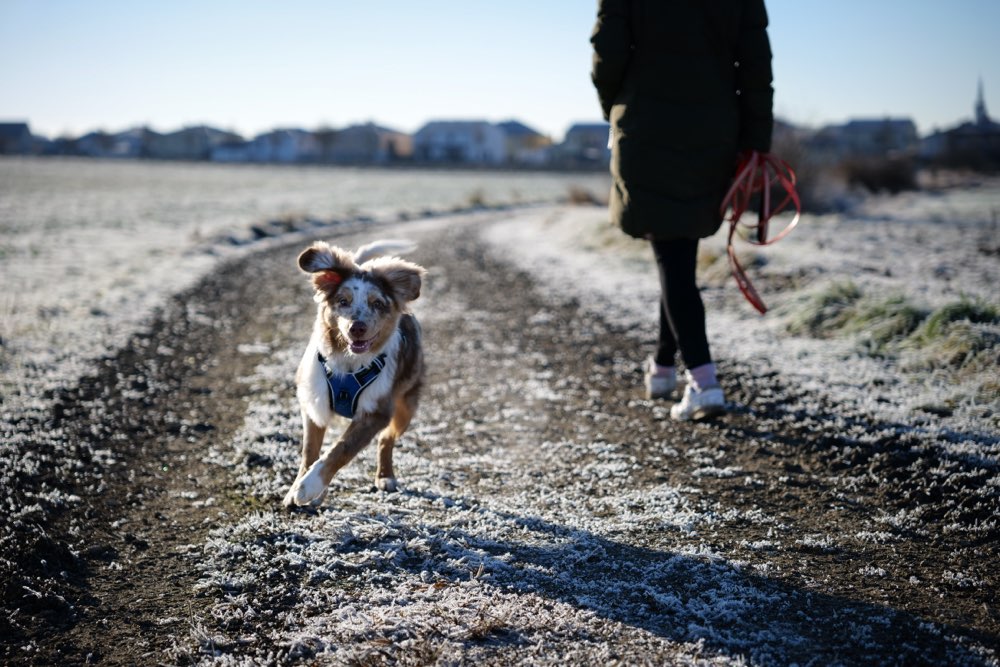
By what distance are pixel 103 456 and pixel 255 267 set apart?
969cm

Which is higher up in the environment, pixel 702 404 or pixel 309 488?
pixel 702 404

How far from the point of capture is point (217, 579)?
3.13 meters

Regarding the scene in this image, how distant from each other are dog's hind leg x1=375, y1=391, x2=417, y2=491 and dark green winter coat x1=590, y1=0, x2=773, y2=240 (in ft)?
6.10

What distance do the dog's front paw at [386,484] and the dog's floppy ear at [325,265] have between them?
1.09m

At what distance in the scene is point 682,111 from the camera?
4.68m

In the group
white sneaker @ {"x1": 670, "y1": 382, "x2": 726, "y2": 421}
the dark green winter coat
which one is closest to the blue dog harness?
the dark green winter coat

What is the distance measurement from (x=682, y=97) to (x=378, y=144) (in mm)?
125712

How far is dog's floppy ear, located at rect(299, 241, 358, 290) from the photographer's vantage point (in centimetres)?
398

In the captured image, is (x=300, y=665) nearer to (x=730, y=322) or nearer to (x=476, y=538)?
(x=476, y=538)

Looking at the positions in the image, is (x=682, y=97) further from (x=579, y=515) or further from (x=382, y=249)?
(x=579, y=515)

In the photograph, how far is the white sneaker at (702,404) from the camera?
5000mm

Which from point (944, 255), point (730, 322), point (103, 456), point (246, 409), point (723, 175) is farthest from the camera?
point (944, 255)

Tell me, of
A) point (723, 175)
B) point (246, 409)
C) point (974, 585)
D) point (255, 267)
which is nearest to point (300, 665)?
point (974, 585)

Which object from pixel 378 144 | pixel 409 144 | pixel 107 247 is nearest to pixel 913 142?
pixel 409 144
